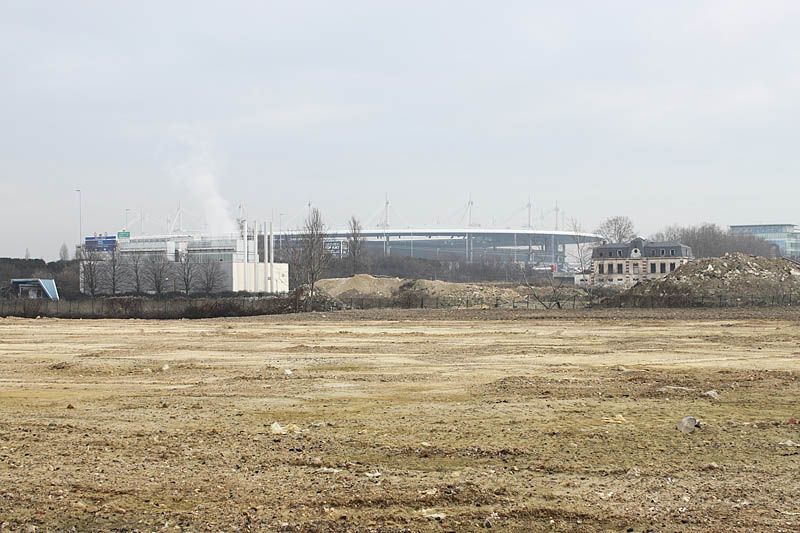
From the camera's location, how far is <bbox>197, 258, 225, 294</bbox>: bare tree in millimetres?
93812

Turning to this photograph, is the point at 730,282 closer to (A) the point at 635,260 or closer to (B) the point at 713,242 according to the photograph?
(A) the point at 635,260

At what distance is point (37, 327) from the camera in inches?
1699

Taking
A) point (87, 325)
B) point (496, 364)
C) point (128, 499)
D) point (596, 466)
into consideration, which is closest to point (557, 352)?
point (496, 364)

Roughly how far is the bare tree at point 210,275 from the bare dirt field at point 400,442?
67995 millimetres

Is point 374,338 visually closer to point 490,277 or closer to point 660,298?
point 660,298

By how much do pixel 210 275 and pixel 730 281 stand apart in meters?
53.1

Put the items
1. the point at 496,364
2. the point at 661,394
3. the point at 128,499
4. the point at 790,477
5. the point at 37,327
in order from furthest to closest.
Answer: the point at 37,327, the point at 496,364, the point at 661,394, the point at 790,477, the point at 128,499

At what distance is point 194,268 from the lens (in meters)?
96.7

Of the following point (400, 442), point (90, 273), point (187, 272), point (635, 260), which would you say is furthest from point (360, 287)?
point (400, 442)

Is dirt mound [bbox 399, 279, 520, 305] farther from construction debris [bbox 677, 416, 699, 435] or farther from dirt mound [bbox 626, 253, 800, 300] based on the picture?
construction debris [bbox 677, 416, 699, 435]

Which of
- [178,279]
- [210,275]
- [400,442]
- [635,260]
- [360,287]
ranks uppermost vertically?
[635,260]

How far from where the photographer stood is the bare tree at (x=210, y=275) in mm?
93812

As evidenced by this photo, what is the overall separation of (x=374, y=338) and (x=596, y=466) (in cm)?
2424

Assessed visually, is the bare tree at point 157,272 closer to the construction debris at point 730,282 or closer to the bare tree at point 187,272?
the bare tree at point 187,272
